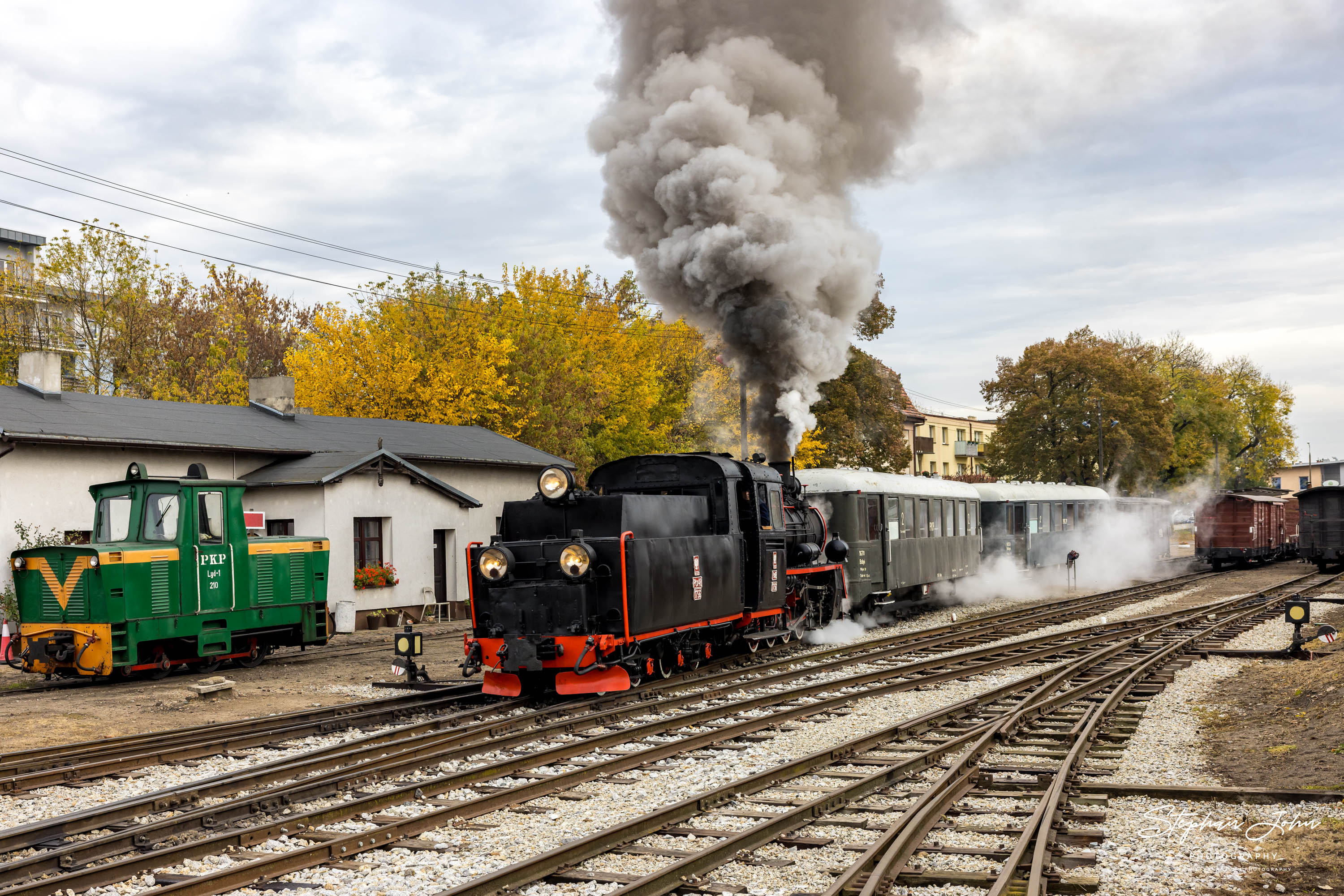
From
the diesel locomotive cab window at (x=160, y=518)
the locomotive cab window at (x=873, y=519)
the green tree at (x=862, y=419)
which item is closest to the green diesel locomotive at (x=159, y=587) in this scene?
the diesel locomotive cab window at (x=160, y=518)

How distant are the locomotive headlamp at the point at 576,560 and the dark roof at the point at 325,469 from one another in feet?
35.6

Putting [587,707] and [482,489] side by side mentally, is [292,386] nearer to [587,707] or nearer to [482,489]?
[482,489]

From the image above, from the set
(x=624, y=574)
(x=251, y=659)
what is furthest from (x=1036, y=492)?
(x=624, y=574)

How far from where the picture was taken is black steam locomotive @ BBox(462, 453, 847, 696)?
437 inches

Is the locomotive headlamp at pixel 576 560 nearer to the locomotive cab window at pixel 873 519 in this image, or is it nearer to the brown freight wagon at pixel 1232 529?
the locomotive cab window at pixel 873 519

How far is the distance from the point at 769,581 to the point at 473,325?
73.9 ft

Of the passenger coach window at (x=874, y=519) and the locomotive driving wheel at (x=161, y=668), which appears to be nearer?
the locomotive driving wheel at (x=161, y=668)

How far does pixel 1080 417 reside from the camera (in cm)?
5288

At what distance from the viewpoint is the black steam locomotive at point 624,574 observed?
36.4ft

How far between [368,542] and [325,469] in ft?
7.16

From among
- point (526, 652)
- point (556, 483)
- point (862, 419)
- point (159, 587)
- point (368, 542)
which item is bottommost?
point (526, 652)

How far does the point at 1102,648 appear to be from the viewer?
Answer: 1592cm

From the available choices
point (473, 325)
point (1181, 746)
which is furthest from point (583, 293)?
point (1181, 746)

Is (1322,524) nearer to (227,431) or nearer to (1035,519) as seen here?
(1035,519)
